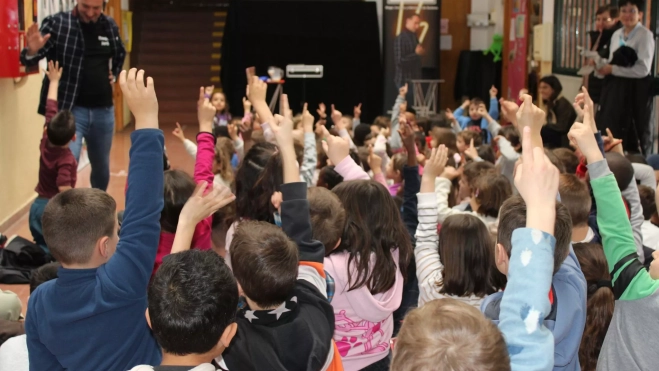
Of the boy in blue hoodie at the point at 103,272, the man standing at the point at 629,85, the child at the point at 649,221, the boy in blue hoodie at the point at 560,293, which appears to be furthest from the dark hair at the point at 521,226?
the man standing at the point at 629,85

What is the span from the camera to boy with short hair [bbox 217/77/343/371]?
5.00 feet

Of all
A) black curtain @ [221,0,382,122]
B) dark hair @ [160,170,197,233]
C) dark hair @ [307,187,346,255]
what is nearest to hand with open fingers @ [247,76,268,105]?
dark hair @ [160,170,197,233]

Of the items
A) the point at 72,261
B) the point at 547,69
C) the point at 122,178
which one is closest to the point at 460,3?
the point at 547,69

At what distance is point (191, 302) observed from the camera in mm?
1348

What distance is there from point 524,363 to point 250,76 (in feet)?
5.55

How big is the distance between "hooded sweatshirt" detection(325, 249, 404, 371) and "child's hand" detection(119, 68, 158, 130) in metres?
0.68

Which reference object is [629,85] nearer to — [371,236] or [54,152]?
[54,152]

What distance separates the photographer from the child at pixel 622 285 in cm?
159

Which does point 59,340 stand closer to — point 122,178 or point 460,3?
point 122,178

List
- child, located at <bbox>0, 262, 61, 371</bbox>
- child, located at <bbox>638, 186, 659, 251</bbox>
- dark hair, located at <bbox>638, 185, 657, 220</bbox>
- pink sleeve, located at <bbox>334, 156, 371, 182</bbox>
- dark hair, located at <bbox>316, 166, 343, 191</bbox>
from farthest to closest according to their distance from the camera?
dark hair, located at <bbox>316, 166, 343, 191</bbox> < dark hair, located at <bbox>638, 185, 657, 220</bbox> < child, located at <bbox>638, 186, 659, 251</bbox> < pink sleeve, located at <bbox>334, 156, 371, 182</bbox> < child, located at <bbox>0, 262, 61, 371</bbox>

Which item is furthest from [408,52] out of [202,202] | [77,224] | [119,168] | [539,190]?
[539,190]

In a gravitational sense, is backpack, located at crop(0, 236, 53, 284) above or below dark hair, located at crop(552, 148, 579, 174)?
below

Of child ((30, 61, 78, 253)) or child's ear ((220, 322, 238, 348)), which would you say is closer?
child's ear ((220, 322, 238, 348))

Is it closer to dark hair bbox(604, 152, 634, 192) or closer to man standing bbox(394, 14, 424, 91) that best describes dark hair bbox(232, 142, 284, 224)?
dark hair bbox(604, 152, 634, 192)
